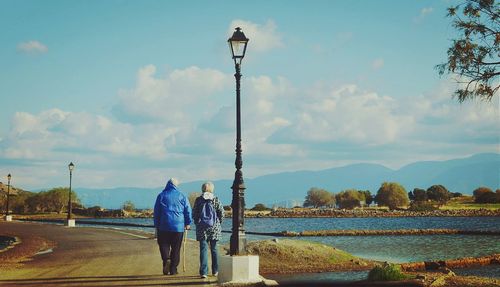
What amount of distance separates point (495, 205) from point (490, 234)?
140161 millimetres

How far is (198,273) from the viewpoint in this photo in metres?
16.2

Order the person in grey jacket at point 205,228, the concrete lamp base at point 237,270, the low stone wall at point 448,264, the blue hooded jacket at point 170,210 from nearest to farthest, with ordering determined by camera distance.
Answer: the concrete lamp base at point 237,270
the person in grey jacket at point 205,228
the blue hooded jacket at point 170,210
the low stone wall at point 448,264

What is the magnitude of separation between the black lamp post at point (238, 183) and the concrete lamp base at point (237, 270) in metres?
0.22

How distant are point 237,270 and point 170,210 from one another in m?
2.48

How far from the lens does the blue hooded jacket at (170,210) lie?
15312 mm

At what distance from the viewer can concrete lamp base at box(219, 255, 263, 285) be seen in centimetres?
1423

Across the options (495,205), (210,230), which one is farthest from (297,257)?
(495,205)

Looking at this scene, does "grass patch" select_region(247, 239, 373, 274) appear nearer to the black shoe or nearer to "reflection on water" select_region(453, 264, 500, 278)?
"reflection on water" select_region(453, 264, 500, 278)

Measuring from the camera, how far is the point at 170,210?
50.4 ft

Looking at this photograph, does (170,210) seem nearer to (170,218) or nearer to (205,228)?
(170,218)

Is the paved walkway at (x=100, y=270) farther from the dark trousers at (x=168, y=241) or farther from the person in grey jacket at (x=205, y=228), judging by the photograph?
the dark trousers at (x=168, y=241)

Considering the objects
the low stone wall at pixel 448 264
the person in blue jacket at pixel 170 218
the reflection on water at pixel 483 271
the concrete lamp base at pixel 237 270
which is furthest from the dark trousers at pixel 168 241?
the reflection on water at pixel 483 271

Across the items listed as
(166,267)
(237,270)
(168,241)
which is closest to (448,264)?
(237,270)

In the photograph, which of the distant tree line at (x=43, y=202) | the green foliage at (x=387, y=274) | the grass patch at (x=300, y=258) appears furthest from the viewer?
the distant tree line at (x=43, y=202)
